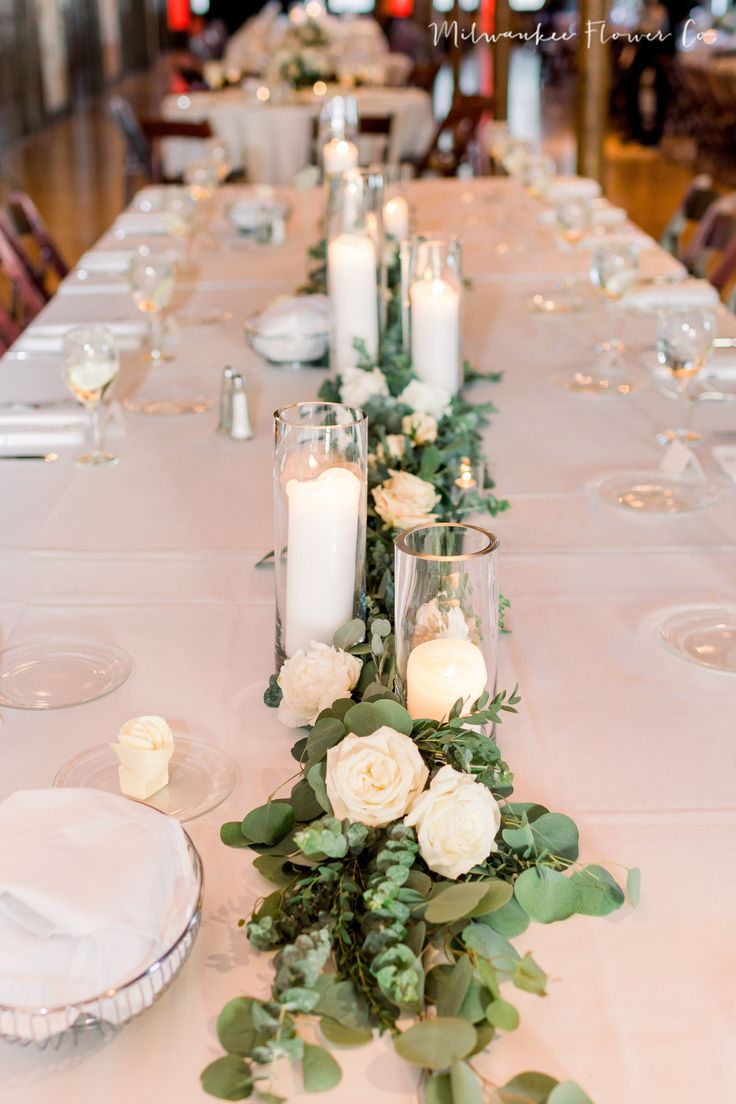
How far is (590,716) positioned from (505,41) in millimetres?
8778

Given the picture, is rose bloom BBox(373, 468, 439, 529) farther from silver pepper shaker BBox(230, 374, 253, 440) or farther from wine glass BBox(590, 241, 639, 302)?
wine glass BBox(590, 241, 639, 302)

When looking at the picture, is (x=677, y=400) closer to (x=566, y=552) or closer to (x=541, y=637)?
(x=566, y=552)

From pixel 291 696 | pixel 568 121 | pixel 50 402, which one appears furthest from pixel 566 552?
pixel 568 121

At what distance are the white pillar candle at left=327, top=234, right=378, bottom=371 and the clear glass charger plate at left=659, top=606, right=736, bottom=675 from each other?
99cm

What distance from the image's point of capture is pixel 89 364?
1957 mm

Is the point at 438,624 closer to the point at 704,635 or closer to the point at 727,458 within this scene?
the point at 704,635

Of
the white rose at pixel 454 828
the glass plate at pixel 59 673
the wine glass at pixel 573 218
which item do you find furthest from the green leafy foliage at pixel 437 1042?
the wine glass at pixel 573 218

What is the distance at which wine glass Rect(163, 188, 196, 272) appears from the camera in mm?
3752

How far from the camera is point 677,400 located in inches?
90.7

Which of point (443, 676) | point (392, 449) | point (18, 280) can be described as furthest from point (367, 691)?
point (18, 280)

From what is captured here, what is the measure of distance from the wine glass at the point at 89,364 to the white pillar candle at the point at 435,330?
510mm

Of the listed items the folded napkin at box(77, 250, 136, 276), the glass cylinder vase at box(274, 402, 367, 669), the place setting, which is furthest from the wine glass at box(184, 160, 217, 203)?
the glass cylinder vase at box(274, 402, 367, 669)

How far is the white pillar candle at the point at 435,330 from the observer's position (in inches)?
81.7

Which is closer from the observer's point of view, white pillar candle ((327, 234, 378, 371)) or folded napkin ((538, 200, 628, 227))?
white pillar candle ((327, 234, 378, 371))
